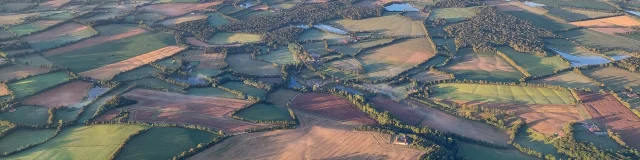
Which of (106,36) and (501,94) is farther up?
(106,36)

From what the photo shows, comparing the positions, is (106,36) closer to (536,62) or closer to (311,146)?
(311,146)

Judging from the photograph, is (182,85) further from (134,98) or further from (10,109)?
(10,109)

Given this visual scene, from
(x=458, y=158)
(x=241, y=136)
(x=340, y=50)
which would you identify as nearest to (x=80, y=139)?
(x=241, y=136)

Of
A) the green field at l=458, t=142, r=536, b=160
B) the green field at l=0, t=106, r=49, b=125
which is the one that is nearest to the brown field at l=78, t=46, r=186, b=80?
the green field at l=0, t=106, r=49, b=125

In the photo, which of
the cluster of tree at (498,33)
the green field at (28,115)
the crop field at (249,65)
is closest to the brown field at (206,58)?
the crop field at (249,65)

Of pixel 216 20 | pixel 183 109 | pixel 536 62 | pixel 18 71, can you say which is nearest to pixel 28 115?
pixel 183 109
